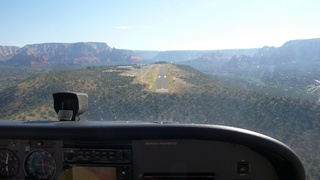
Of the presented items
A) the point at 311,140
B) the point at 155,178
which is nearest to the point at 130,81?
the point at 311,140

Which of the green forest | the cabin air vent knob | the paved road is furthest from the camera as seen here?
the paved road

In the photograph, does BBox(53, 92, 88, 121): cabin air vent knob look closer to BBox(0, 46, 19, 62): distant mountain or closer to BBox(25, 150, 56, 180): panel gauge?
BBox(25, 150, 56, 180): panel gauge

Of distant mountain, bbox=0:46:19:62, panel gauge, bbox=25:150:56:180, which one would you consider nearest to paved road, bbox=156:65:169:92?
panel gauge, bbox=25:150:56:180

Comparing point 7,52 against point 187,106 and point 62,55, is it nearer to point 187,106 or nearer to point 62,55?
point 62,55

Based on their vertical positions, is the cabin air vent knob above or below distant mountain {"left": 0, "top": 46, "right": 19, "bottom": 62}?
below

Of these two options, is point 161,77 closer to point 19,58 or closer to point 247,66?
point 247,66

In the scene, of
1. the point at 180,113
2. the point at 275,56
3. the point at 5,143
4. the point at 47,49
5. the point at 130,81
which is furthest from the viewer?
the point at 47,49

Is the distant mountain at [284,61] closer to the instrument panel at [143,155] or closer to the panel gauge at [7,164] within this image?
the instrument panel at [143,155]
